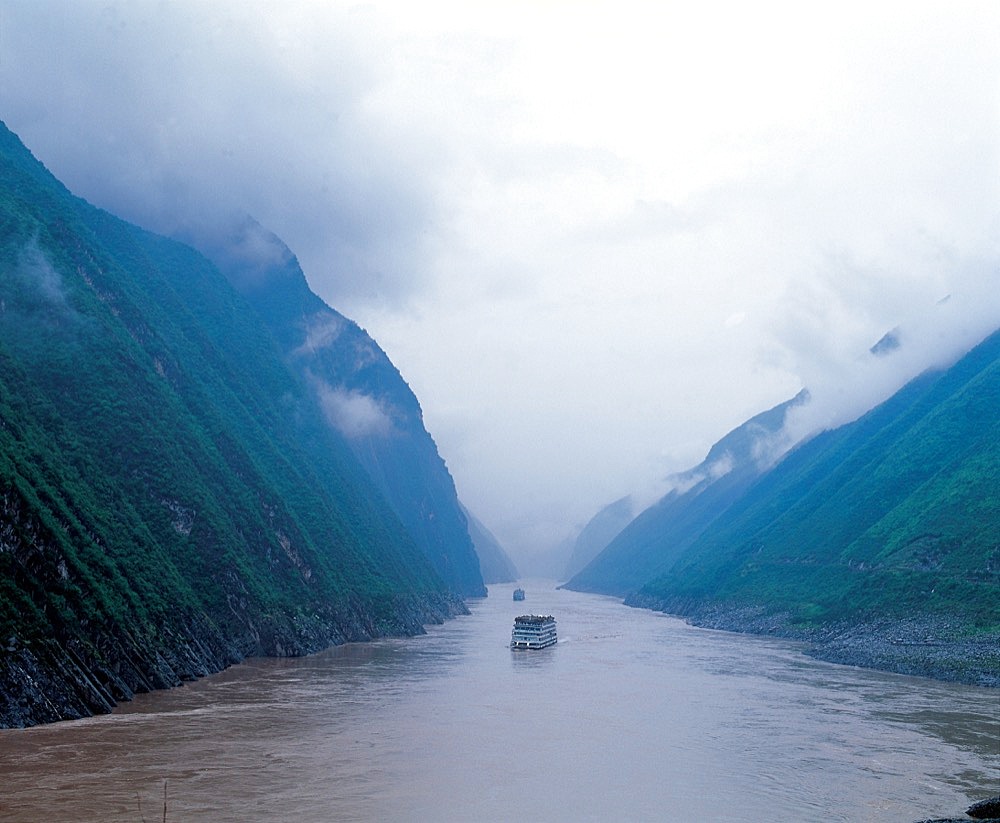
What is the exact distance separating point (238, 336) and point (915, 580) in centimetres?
11815

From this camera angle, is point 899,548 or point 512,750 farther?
point 899,548

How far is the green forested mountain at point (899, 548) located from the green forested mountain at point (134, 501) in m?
56.9

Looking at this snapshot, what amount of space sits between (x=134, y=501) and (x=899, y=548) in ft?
300

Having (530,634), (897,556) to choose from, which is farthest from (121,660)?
(897,556)

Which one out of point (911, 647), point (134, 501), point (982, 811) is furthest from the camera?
point (911, 647)

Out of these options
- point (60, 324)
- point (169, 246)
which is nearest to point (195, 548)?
point (60, 324)

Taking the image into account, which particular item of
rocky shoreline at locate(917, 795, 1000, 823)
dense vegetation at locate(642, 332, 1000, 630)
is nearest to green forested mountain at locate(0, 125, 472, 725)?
rocky shoreline at locate(917, 795, 1000, 823)

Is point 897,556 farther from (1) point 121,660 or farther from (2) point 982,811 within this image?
(1) point 121,660

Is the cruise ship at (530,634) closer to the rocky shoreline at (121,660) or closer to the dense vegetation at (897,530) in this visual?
the rocky shoreline at (121,660)

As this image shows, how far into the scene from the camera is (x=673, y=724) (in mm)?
55312

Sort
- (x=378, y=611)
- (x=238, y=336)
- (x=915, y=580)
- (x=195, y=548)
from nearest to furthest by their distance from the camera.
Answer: (x=195, y=548) < (x=915, y=580) < (x=378, y=611) < (x=238, y=336)

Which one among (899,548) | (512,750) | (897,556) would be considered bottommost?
(512,750)

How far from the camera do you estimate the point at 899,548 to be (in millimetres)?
111062

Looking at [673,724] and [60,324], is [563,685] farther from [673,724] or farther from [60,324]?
[60,324]
